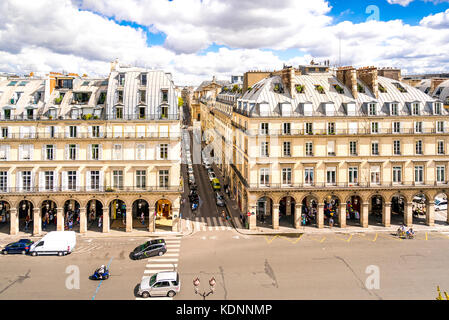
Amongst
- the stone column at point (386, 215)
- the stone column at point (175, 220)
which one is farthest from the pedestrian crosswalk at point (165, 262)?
the stone column at point (386, 215)

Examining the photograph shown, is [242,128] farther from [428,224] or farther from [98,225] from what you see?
[428,224]

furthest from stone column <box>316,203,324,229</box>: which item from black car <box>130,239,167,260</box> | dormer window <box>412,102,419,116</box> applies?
black car <box>130,239,167,260</box>

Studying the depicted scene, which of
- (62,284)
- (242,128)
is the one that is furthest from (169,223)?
(62,284)

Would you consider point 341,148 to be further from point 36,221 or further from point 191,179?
point 36,221

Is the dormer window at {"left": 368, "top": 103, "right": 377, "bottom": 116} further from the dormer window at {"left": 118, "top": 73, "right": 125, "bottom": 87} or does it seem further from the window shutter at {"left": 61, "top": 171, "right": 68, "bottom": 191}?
the window shutter at {"left": 61, "top": 171, "right": 68, "bottom": 191}

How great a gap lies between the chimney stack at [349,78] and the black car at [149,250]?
37.8 m

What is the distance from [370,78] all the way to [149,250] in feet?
145

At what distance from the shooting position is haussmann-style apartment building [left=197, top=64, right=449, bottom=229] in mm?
58906

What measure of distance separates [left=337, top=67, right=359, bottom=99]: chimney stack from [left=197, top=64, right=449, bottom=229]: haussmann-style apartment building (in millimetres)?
160

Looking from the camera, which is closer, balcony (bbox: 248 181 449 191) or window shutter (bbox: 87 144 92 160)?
window shutter (bbox: 87 144 92 160)

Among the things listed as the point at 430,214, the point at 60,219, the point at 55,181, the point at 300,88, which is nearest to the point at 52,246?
the point at 60,219

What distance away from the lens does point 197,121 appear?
178125 mm

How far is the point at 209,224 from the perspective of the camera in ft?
205
